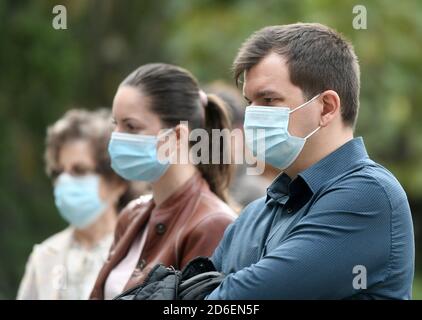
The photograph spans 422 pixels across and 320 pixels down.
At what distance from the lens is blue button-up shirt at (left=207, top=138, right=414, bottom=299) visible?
133 inches

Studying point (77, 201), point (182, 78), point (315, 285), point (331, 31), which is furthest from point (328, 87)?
point (77, 201)

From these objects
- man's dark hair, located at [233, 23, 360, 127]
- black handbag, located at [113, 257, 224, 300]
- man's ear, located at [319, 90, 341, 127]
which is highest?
man's dark hair, located at [233, 23, 360, 127]

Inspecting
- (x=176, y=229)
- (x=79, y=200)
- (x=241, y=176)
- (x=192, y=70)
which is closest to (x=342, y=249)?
(x=176, y=229)

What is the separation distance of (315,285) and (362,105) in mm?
8385

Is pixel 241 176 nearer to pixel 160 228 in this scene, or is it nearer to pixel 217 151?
pixel 217 151

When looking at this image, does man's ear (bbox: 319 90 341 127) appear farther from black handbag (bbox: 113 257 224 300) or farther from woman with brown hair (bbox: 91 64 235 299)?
woman with brown hair (bbox: 91 64 235 299)

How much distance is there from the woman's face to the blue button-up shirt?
286cm

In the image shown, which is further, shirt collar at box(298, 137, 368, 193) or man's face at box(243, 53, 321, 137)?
man's face at box(243, 53, 321, 137)

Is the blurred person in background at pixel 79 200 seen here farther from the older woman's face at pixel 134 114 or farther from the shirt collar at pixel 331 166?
the shirt collar at pixel 331 166

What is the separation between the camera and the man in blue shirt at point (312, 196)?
11.1ft

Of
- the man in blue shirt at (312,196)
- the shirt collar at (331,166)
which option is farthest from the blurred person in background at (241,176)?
the shirt collar at (331,166)

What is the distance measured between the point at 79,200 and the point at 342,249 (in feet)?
10.3

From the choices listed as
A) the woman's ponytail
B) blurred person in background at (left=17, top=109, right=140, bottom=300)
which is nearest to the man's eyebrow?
the woman's ponytail
